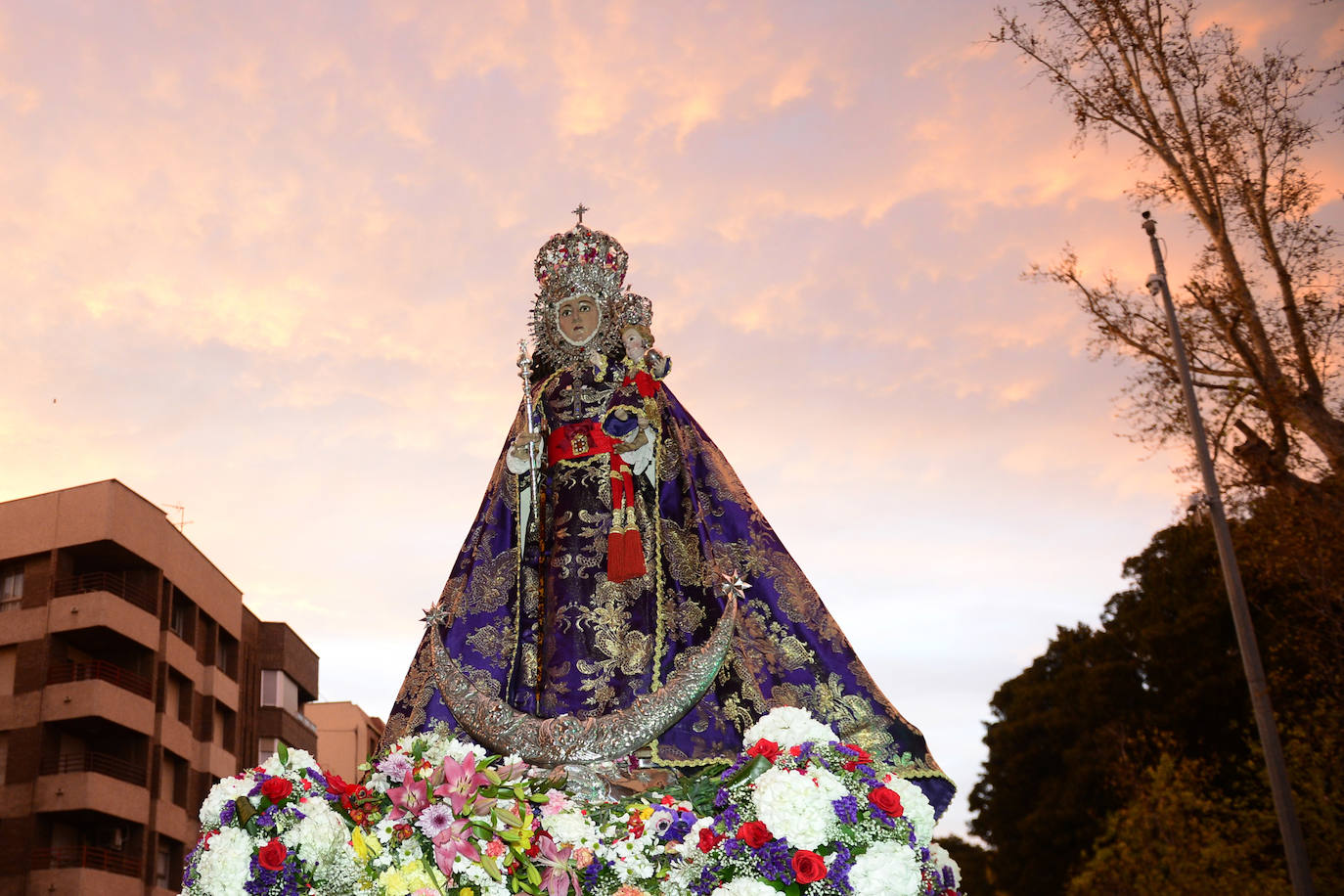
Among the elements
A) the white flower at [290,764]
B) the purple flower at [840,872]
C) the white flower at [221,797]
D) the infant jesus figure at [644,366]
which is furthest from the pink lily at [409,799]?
the infant jesus figure at [644,366]

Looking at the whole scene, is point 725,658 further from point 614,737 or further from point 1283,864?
point 1283,864

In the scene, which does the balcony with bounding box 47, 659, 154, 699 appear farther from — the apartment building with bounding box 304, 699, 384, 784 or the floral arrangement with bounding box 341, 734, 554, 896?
the floral arrangement with bounding box 341, 734, 554, 896

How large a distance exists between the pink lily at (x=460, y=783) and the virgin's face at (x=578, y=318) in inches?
172

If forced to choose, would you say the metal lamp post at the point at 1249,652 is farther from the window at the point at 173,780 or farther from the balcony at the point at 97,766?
the window at the point at 173,780

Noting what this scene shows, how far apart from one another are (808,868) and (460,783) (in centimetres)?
182

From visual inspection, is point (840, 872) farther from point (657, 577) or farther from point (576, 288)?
point (576, 288)

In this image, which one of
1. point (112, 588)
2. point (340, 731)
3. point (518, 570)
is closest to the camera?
point (518, 570)

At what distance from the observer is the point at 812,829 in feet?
19.8

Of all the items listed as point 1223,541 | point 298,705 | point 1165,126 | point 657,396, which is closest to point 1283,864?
point 1223,541

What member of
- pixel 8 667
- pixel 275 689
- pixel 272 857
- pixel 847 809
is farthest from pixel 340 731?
pixel 847 809

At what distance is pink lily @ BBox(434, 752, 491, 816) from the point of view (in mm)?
6516

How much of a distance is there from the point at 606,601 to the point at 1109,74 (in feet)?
52.3

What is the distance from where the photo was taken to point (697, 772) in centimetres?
811

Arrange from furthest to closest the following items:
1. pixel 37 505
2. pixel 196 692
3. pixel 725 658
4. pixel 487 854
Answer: pixel 196 692
pixel 37 505
pixel 725 658
pixel 487 854
